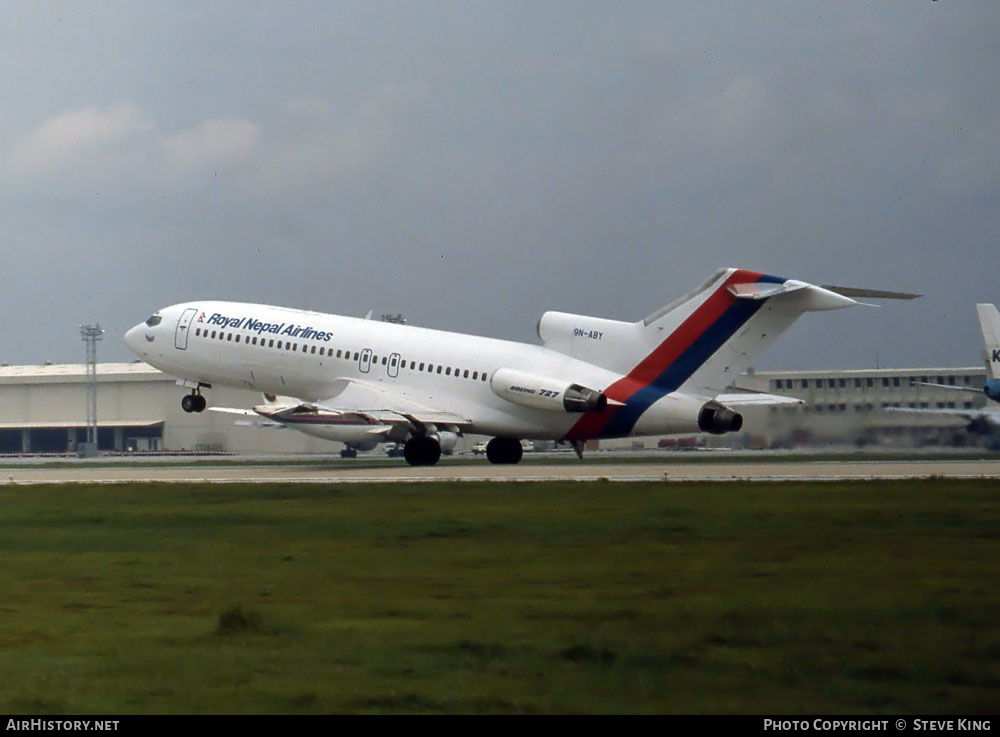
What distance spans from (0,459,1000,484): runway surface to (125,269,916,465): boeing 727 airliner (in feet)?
4.85

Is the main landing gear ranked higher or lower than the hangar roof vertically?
lower

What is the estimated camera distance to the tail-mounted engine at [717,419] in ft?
142

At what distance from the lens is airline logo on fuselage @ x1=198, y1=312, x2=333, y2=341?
170ft

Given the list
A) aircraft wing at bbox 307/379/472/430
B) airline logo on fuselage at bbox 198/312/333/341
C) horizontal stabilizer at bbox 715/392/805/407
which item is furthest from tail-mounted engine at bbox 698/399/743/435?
airline logo on fuselage at bbox 198/312/333/341

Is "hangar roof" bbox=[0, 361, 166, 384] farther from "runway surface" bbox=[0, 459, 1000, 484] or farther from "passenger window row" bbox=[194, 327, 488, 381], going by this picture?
"runway surface" bbox=[0, 459, 1000, 484]

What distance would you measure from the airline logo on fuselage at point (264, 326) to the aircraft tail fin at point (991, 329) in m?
27.9

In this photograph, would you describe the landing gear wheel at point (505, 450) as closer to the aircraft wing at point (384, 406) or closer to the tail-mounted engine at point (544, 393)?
the aircraft wing at point (384, 406)

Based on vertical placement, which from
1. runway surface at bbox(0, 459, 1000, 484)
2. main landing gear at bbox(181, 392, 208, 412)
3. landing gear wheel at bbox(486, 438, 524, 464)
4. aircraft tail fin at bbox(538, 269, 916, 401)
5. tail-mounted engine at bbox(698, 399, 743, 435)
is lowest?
runway surface at bbox(0, 459, 1000, 484)

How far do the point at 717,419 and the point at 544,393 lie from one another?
5.74m

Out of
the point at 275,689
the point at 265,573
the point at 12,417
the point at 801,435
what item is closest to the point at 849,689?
the point at 275,689

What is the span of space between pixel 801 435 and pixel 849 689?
33792 mm

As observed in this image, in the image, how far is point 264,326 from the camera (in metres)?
53.0

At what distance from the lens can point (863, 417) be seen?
44.7 metres
